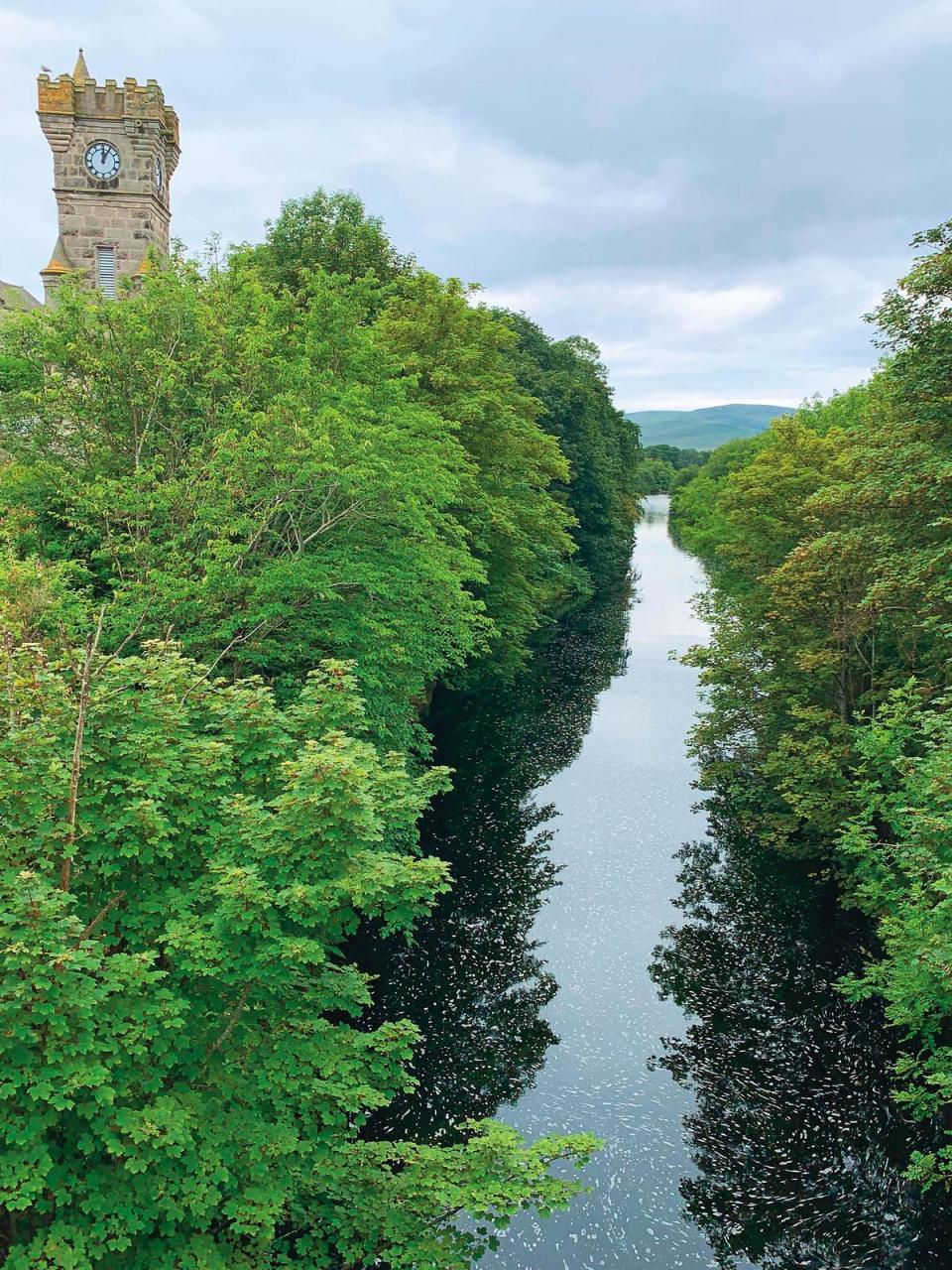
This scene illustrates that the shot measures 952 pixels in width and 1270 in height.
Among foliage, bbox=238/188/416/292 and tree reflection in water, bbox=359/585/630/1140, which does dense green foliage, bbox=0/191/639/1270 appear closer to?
tree reflection in water, bbox=359/585/630/1140

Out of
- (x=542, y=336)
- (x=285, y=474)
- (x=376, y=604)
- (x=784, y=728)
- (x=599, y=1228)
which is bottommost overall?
(x=599, y=1228)

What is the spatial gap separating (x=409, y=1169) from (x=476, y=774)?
72.1 feet

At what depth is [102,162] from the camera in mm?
48000

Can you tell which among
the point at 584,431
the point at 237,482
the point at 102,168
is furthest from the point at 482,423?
the point at 584,431

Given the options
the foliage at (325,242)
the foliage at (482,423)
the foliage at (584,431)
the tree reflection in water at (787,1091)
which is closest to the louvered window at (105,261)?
the foliage at (325,242)

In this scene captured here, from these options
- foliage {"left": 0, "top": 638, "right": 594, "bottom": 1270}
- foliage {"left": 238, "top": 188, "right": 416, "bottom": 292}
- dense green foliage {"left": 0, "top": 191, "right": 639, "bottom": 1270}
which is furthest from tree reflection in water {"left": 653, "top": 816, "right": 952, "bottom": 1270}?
foliage {"left": 238, "top": 188, "right": 416, "bottom": 292}

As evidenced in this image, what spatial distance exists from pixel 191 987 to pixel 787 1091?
12.5m

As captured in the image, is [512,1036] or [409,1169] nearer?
[409,1169]

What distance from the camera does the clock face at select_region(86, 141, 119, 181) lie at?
4791 cm

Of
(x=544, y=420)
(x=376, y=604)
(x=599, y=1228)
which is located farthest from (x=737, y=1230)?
(x=544, y=420)

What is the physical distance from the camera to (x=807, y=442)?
27.9 m

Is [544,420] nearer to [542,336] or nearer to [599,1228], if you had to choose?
[542,336]

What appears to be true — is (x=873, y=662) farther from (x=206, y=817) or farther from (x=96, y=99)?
(x=96, y=99)

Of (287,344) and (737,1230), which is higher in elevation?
(287,344)
